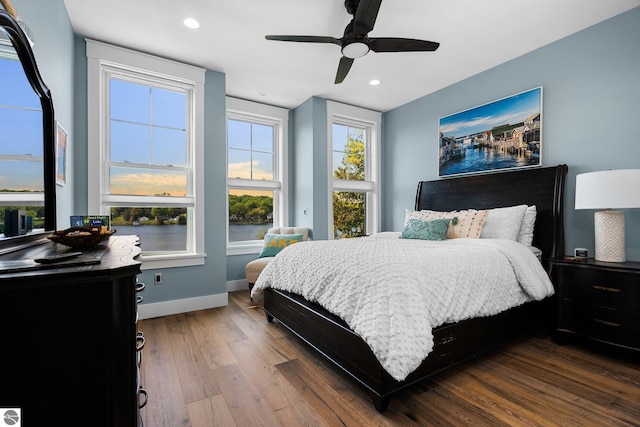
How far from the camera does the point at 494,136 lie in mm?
3379

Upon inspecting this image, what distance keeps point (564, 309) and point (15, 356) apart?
3.25 m

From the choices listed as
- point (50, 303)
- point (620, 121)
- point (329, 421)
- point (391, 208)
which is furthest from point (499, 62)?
point (50, 303)

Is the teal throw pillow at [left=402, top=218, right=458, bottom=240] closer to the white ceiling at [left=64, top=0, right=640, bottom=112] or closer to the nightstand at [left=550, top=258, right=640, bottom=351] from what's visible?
the nightstand at [left=550, top=258, right=640, bottom=351]

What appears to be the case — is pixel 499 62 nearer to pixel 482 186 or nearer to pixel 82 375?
pixel 482 186

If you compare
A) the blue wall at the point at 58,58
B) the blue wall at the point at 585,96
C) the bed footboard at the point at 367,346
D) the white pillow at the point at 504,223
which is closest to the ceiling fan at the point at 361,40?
the blue wall at the point at 58,58

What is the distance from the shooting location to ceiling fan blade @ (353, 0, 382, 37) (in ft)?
6.06

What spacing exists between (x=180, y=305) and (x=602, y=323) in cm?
378

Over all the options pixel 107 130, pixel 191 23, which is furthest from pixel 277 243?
pixel 191 23

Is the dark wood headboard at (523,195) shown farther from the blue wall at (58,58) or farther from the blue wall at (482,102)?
the blue wall at (58,58)

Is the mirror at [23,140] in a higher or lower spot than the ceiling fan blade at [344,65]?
lower

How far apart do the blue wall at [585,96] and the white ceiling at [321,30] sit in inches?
5.3

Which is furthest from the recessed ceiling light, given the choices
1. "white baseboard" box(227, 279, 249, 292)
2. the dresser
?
"white baseboard" box(227, 279, 249, 292)

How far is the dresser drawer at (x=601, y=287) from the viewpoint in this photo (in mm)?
2072

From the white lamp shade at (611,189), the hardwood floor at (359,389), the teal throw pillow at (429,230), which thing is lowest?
the hardwood floor at (359,389)
